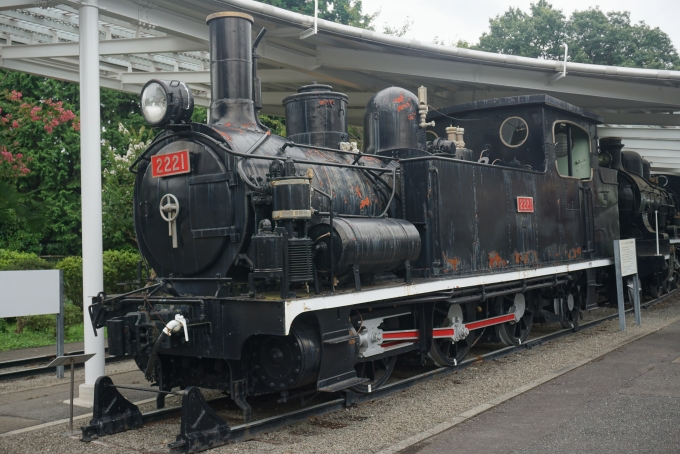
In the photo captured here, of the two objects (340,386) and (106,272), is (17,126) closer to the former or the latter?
(106,272)

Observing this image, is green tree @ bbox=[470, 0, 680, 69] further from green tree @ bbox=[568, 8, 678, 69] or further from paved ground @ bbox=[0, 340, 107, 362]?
paved ground @ bbox=[0, 340, 107, 362]

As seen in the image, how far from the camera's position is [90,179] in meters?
7.10

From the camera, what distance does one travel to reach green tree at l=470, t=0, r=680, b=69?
4241 centimetres

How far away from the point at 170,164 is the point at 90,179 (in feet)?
5.22

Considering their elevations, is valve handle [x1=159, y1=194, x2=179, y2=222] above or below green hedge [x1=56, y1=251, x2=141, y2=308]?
above

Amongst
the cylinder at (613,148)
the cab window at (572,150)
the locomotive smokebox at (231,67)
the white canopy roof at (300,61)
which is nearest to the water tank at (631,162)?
the white canopy roof at (300,61)

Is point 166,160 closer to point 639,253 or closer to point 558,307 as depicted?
point 558,307

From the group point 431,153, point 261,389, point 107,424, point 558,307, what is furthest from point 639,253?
point 107,424

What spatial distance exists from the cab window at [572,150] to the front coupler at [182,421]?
6.91m

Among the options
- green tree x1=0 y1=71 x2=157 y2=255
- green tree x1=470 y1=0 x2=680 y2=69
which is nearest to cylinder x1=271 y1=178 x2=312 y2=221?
green tree x1=0 y1=71 x2=157 y2=255

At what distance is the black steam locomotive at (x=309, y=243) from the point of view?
5453mm

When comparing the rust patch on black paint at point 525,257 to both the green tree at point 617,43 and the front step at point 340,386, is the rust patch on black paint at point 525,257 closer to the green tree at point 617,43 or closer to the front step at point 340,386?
the front step at point 340,386

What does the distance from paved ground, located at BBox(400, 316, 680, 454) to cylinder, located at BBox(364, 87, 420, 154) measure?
10.4 feet

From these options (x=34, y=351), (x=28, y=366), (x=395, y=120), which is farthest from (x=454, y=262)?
(x=34, y=351)
